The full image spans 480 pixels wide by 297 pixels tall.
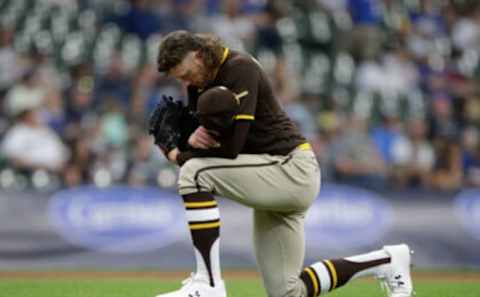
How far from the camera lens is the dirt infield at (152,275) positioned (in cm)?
971

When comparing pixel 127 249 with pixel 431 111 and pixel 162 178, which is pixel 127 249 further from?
pixel 431 111

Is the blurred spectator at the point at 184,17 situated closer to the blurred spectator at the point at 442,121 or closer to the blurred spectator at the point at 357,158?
the blurred spectator at the point at 357,158

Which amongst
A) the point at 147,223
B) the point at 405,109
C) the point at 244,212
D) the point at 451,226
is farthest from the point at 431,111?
the point at 147,223

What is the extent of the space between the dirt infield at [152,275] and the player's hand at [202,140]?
471cm

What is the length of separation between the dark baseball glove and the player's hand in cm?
16

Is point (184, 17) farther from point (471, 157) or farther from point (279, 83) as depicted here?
point (471, 157)

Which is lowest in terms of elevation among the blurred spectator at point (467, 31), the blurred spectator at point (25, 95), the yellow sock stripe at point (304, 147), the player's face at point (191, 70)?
the yellow sock stripe at point (304, 147)

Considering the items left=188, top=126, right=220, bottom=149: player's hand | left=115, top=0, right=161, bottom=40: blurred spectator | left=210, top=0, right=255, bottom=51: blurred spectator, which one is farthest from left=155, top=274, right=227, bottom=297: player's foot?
left=115, top=0, right=161, bottom=40: blurred spectator

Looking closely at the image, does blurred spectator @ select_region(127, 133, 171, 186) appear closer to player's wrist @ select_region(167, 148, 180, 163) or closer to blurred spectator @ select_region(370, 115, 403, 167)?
blurred spectator @ select_region(370, 115, 403, 167)

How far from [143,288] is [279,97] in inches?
203

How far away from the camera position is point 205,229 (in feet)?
16.6

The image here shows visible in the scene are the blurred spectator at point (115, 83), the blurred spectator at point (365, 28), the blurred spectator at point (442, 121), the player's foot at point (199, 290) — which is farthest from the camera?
the blurred spectator at point (365, 28)

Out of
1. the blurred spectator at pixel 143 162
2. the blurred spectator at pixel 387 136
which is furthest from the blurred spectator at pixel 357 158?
the blurred spectator at pixel 143 162

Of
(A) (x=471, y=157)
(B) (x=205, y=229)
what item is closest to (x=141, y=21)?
(A) (x=471, y=157)
